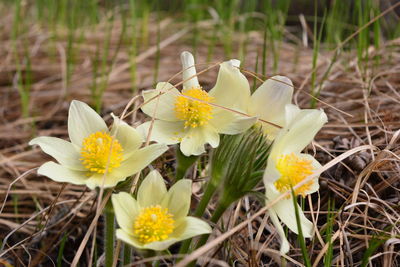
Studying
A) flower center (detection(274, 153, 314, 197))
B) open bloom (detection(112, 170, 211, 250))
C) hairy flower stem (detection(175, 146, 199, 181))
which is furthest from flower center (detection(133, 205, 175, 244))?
flower center (detection(274, 153, 314, 197))

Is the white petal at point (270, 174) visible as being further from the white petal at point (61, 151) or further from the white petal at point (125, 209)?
the white petal at point (61, 151)

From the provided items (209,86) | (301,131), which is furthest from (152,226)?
(209,86)

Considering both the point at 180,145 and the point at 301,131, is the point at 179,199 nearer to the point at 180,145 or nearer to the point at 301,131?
the point at 180,145

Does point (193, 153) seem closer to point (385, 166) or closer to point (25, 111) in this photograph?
point (385, 166)

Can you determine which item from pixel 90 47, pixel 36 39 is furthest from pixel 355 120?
pixel 36 39

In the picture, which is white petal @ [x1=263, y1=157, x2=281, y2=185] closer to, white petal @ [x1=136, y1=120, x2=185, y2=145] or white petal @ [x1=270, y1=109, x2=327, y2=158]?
white petal @ [x1=270, y1=109, x2=327, y2=158]
